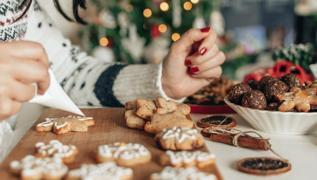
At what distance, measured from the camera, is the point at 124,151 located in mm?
637

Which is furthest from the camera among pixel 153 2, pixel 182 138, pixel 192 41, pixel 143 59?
pixel 143 59

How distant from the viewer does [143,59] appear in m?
2.63

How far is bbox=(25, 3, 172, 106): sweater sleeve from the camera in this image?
1117 millimetres

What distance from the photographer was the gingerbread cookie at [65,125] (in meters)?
0.77

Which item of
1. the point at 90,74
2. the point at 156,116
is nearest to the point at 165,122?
the point at 156,116

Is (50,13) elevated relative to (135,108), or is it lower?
elevated

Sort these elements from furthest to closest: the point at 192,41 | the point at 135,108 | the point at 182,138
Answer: the point at 192,41, the point at 135,108, the point at 182,138

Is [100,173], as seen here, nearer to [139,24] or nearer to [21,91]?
[21,91]

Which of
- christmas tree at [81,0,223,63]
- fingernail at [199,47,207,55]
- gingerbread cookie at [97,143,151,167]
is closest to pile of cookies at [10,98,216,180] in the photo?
gingerbread cookie at [97,143,151,167]

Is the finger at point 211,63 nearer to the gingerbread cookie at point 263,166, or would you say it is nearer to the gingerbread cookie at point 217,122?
the gingerbread cookie at point 217,122

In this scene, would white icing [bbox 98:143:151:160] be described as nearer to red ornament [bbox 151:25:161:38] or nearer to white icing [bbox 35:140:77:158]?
white icing [bbox 35:140:77:158]

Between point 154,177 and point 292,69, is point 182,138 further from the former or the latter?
point 292,69

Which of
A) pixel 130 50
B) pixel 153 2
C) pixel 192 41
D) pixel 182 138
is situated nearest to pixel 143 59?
pixel 130 50

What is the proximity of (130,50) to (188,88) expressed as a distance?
1515mm
